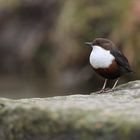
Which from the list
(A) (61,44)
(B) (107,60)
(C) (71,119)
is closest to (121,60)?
(B) (107,60)

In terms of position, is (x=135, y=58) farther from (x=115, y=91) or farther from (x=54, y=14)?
(x=115, y=91)

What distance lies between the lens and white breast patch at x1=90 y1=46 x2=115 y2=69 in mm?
5875

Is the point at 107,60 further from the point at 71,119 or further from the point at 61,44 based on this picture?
the point at 61,44

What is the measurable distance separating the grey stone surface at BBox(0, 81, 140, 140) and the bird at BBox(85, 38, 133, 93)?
3.03 ft

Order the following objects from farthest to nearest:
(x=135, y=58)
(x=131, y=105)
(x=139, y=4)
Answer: (x=139, y=4)
(x=135, y=58)
(x=131, y=105)

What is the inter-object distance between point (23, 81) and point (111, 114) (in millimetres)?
10237

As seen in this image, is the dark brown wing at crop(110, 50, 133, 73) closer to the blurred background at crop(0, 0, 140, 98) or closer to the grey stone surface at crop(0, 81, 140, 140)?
the grey stone surface at crop(0, 81, 140, 140)

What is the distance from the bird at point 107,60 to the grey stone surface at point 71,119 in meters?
0.92

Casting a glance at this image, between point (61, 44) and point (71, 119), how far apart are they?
31.3 feet

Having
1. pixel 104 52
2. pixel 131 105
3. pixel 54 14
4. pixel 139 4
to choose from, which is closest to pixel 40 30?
pixel 54 14

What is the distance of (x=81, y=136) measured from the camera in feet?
14.4

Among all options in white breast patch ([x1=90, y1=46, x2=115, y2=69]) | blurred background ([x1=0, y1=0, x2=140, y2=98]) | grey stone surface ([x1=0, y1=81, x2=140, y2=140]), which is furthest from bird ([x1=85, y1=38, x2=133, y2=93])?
blurred background ([x1=0, y1=0, x2=140, y2=98])

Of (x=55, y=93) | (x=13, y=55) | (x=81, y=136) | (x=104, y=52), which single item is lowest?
(x=81, y=136)

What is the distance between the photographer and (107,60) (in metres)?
5.95
